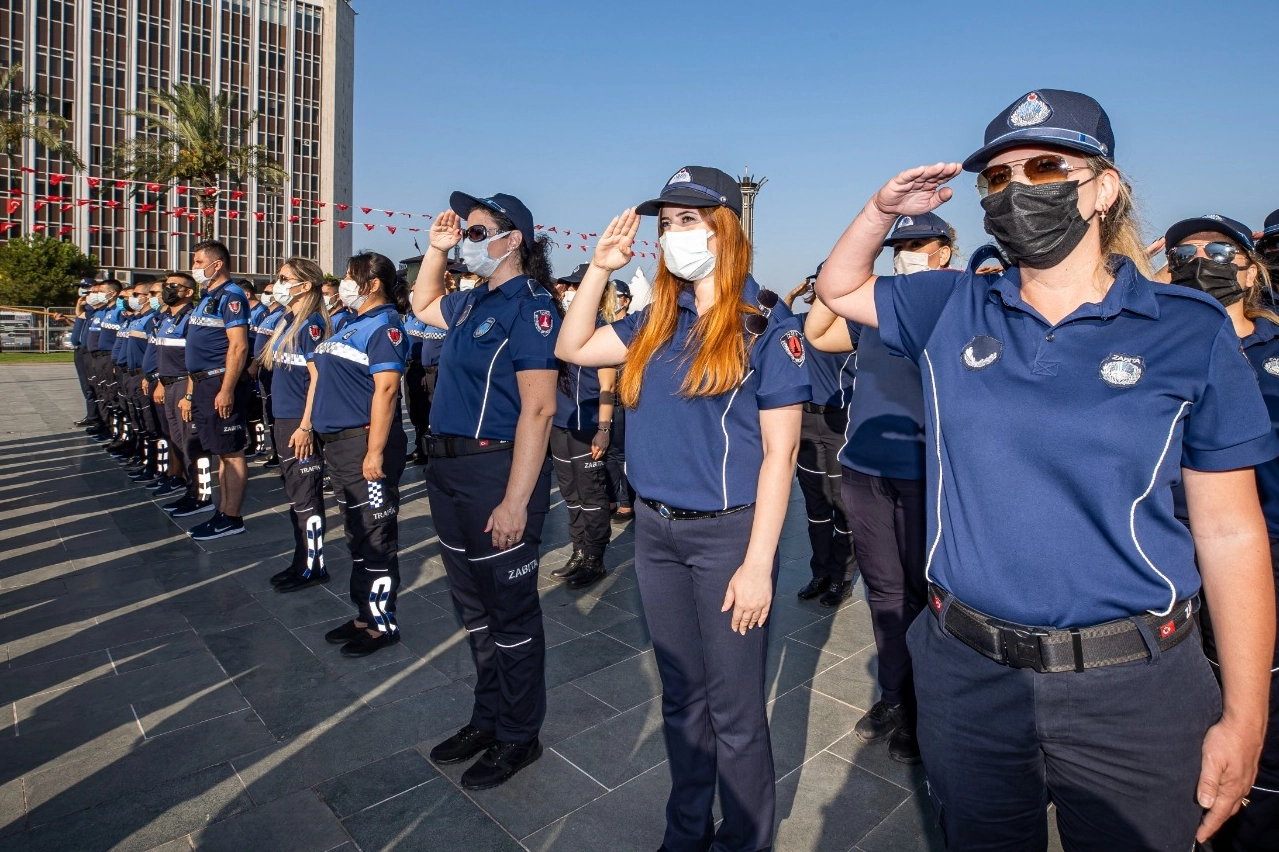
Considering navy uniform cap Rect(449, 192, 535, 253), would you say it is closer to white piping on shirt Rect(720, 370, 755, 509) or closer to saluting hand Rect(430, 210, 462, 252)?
saluting hand Rect(430, 210, 462, 252)

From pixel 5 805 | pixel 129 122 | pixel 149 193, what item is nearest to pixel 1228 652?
pixel 5 805

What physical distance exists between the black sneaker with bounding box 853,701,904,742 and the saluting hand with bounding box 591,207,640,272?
7.71 ft

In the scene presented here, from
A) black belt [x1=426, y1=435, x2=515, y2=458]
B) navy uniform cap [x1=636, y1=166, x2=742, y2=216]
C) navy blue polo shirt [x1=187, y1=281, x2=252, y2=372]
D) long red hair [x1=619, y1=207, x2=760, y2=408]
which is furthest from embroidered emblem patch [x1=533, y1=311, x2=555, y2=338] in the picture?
navy blue polo shirt [x1=187, y1=281, x2=252, y2=372]

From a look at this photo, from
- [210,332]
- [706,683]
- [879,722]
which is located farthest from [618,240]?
[210,332]

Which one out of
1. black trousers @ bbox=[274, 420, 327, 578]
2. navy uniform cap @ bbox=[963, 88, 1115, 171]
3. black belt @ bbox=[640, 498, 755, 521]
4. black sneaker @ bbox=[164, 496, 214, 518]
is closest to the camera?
navy uniform cap @ bbox=[963, 88, 1115, 171]

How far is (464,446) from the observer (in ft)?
11.1

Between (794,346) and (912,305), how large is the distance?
55 centimetres

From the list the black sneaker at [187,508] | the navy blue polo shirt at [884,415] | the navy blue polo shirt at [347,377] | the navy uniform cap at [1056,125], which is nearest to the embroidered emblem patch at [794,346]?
the navy uniform cap at [1056,125]

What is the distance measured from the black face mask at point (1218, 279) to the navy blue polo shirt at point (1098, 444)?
55.8 inches

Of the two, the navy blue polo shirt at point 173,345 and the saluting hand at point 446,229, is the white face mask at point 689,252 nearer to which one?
the saluting hand at point 446,229

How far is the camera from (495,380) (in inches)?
134

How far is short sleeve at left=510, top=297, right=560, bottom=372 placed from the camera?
3.27 m

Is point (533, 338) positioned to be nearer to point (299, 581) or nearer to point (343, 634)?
point (343, 634)

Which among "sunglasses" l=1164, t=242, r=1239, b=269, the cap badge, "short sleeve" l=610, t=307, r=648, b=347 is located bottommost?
"short sleeve" l=610, t=307, r=648, b=347
